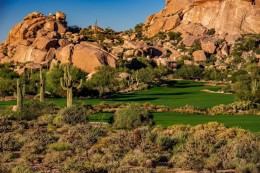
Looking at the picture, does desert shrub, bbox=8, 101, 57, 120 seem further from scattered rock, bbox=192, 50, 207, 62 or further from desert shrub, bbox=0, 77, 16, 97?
scattered rock, bbox=192, 50, 207, 62

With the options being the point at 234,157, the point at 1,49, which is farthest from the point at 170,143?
the point at 1,49

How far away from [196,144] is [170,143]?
4.40 feet

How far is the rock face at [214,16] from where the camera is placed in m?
126

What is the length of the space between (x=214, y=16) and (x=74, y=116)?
111836mm

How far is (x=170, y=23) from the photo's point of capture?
13938 cm

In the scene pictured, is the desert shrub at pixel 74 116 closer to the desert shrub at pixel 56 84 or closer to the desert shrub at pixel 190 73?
the desert shrub at pixel 56 84

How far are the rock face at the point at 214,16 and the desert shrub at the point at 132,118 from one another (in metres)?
104

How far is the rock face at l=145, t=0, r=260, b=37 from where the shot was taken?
415ft

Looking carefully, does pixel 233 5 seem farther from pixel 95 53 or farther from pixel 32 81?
pixel 32 81

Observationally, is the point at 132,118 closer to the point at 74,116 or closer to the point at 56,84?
the point at 74,116

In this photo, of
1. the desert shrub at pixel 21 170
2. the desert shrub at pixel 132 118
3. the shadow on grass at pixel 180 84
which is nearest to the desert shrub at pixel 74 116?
the desert shrub at pixel 132 118

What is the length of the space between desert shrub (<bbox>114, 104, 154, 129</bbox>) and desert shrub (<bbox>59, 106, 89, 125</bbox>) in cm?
242

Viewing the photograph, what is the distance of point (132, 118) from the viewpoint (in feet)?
83.7

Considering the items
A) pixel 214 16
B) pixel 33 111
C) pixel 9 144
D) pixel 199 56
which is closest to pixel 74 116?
pixel 33 111
